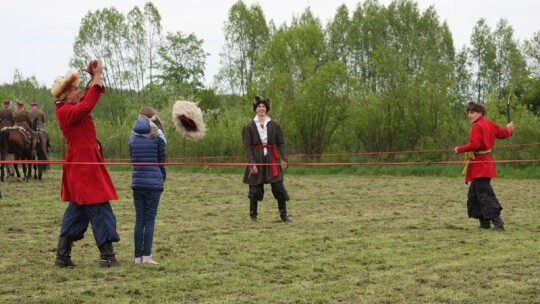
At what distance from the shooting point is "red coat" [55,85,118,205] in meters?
7.60

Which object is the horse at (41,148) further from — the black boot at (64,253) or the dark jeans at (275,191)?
the black boot at (64,253)

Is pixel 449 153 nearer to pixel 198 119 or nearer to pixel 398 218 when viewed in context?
pixel 398 218

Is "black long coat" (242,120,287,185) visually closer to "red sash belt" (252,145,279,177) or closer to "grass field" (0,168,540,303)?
"red sash belt" (252,145,279,177)

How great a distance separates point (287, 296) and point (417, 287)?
1108 millimetres

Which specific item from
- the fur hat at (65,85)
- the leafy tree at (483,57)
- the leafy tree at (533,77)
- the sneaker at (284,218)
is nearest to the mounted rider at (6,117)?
the sneaker at (284,218)

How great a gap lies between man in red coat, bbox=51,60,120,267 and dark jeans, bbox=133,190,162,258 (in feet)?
1.06

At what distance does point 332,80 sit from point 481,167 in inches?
768

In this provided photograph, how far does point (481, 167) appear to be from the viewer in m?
10.8

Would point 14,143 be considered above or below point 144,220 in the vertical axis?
above

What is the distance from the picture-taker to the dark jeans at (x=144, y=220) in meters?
8.19

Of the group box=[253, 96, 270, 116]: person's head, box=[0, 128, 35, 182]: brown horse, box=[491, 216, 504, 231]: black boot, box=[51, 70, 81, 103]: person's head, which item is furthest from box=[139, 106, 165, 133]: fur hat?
box=[0, 128, 35, 182]: brown horse

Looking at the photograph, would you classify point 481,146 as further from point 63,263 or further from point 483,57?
point 483,57

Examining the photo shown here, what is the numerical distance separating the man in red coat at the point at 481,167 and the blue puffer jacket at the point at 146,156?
4202 millimetres

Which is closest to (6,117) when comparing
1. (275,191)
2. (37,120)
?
(37,120)
